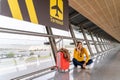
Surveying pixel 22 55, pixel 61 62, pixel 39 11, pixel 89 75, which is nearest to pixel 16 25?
pixel 39 11

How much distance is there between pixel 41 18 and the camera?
447 centimetres

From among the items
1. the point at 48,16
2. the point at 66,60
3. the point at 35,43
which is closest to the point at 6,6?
the point at 48,16

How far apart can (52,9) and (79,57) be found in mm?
2209

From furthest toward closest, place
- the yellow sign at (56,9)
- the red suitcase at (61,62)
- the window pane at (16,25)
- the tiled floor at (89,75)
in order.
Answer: the red suitcase at (61,62) → the yellow sign at (56,9) → the tiled floor at (89,75) → the window pane at (16,25)

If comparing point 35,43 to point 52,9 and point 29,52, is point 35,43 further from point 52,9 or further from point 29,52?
point 52,9

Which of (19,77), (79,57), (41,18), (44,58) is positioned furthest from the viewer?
(79,57)

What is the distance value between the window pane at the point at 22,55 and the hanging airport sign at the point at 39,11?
0.69 meters

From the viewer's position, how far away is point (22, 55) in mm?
4887

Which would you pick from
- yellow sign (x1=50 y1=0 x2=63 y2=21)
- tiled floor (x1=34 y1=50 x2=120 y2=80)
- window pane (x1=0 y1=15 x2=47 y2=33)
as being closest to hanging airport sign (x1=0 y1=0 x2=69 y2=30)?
yellow sign (x1=50 y1=0 x2=63 y2=21)

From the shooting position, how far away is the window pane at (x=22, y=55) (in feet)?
14.0

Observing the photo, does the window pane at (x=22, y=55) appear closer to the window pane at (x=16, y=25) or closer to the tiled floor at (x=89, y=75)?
the window pane at (x=16, y=25)

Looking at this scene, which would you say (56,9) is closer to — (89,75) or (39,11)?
(39,11)

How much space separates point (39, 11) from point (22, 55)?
1.22m

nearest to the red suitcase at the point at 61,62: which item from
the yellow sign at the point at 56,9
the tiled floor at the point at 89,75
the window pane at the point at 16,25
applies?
the tiled floor at the point at 89,75
